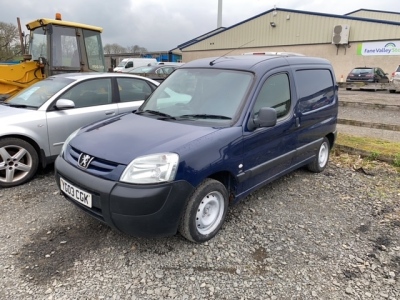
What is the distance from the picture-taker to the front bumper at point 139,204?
8.34 feet

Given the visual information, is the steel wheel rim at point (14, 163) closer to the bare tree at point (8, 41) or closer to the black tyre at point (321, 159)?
the black tyre at point (321, 159)

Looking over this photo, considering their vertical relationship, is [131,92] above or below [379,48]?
below

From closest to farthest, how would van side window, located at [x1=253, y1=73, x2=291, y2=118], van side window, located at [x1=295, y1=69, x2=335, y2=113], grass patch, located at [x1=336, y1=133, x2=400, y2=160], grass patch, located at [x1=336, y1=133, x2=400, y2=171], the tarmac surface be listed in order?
van side window, located at [x1=253, y1=73, x2=291, y2=118]
van side window, located at [x1=295, y1=69, x2=335, y2=113]
grass patch, located at [x1=336, y1=133, x2=400, y2=171]
grass patch, located at [x1=336, y1=133, x2=400, y2=160]
the tarmac surface

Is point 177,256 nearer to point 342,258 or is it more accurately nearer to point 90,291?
point 90,291

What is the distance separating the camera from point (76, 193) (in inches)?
114

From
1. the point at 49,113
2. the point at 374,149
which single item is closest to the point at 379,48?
the point at 374,149

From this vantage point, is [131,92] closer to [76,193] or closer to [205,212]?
[76,193]

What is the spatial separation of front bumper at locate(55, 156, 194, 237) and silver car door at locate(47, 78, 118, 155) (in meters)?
2.10

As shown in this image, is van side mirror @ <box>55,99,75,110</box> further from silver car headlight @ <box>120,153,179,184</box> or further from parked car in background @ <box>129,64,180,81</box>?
parked car in background @ <box>129,64,180,81</box>

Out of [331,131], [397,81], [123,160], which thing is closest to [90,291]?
[123,160]

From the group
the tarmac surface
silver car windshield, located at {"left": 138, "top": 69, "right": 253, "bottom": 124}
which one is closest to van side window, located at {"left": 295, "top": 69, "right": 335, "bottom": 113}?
silver car windshield, located at {"left": 138, "top": 69, "right": 253, "bottom": 124}

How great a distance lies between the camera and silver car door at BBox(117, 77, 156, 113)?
536 cm

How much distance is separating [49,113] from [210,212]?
2.86 metres

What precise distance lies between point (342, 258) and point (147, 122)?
2.35m
